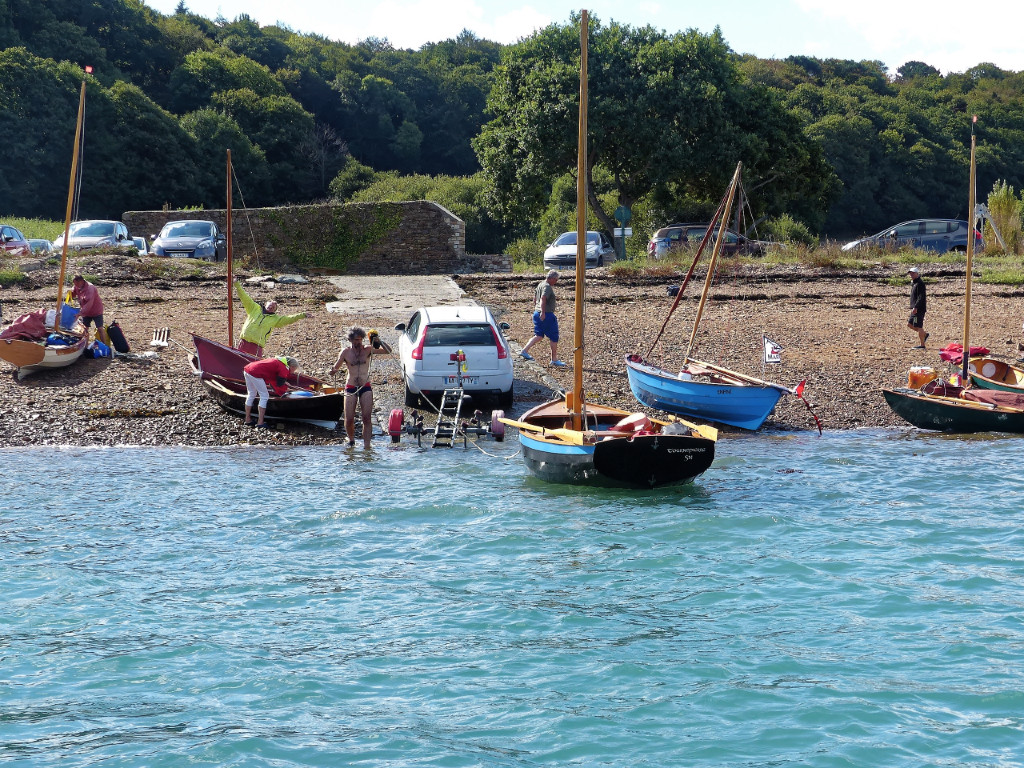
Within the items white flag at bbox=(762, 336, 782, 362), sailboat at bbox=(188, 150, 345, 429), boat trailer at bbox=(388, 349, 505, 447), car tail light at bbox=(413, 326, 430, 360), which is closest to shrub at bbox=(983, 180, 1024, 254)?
white flag at bbox=(762, 336, 782, 362)

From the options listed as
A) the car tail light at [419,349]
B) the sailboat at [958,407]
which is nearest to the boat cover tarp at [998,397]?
the sailboat at [958,407]

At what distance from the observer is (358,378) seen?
17.7 metres

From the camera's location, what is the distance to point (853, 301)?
29.9 meters

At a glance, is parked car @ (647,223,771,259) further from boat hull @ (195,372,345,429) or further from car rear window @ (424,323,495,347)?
boat hull @ (195,372,345,429)

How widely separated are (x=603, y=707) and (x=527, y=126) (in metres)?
35.6

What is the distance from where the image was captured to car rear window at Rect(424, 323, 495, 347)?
19109 millimetres

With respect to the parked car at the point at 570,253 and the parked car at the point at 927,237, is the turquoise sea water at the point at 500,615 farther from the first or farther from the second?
the parked car at the point at 927,237

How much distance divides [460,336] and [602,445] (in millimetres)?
5262

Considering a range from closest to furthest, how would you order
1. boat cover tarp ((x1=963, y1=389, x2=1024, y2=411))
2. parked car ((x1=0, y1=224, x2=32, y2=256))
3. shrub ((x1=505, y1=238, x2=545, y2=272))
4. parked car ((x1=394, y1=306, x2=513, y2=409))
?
parked car ((x1=394, y1=306, x2=513, y2=409)), boat cover tarp ((x1=963, y1=389, x2=1024, y2=411)), parked car ((x1=0, y1=224, x2=32, y2=256)), shrub ((x1=505, y1=238, x2=545, y2=272))

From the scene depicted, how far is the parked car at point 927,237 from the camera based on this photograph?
1558 inches

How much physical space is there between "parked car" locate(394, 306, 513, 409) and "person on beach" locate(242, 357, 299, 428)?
7.34 ft

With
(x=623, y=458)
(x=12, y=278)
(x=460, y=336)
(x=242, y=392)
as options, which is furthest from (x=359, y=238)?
(x=623, y=458)

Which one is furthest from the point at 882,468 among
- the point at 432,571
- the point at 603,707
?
the point at 603,707

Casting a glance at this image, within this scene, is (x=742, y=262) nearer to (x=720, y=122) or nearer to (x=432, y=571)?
(x=720, y=122)
